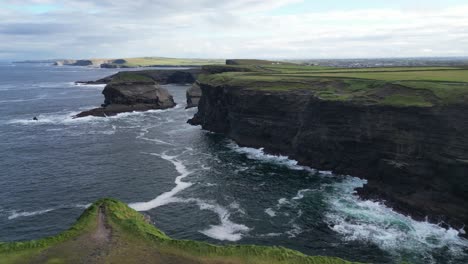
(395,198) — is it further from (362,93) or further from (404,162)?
(362,93)

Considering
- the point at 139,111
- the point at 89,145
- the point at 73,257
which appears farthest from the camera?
the point at 139,111

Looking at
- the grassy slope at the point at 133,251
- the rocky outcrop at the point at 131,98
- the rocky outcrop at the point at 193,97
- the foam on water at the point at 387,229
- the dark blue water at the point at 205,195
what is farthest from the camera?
the rocky outcrop at the point at 193,97

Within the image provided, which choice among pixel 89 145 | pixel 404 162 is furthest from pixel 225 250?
pixel 89 145

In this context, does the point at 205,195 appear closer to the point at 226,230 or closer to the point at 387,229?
the point at 226,230

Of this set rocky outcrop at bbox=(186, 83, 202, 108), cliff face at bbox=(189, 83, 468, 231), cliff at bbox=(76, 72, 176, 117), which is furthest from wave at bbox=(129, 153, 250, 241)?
rocky outcrop at bbox=(186, 83, 202, 108)

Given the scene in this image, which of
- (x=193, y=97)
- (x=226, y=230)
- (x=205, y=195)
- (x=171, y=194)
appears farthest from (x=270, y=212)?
(x=193, y=97)

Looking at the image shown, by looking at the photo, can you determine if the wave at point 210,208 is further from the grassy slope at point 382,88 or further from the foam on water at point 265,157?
the grassy slope at point 382,88

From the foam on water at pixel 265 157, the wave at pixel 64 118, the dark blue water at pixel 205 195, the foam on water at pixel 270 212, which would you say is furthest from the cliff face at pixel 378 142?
the wave at pixel 64 118
